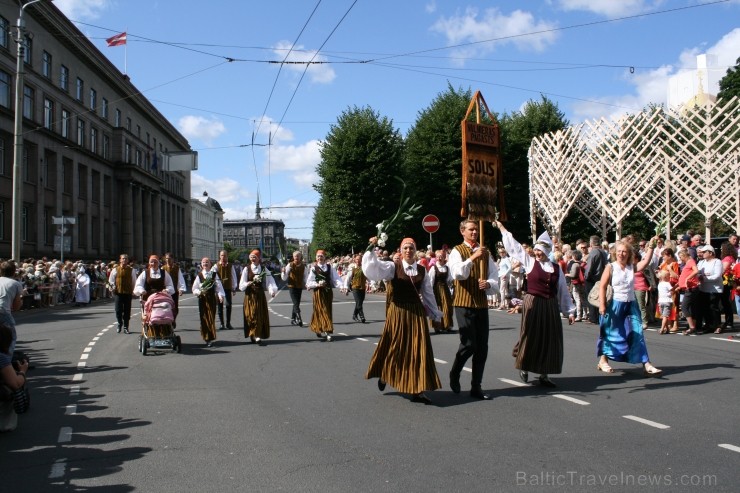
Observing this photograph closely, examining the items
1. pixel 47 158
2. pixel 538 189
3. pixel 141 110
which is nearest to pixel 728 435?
pixel 538 189

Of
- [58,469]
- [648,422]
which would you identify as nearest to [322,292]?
[648,422]

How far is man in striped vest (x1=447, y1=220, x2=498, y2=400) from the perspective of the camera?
25.9 feet

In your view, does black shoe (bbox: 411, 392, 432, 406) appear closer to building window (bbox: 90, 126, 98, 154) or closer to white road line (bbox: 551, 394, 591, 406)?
white road line (bbox: 551, 394, 591, 406)

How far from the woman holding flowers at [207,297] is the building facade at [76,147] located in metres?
18.5

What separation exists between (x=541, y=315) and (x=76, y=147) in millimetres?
45950

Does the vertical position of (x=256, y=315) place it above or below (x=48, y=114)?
below

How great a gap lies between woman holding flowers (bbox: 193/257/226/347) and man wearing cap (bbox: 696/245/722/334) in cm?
1009

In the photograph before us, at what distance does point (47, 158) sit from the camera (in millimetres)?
43750

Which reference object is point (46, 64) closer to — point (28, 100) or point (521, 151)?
point (28, 100)

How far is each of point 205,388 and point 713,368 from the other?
23.2 feet

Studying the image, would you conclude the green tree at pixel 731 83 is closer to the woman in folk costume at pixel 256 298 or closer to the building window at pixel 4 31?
the woman in folk costume at pixel 256 298

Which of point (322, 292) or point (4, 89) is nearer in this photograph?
point (322, 292)

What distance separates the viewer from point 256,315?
44.9 ft

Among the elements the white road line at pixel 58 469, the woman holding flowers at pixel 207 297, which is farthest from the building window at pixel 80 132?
the white road line at pixel 58 469
